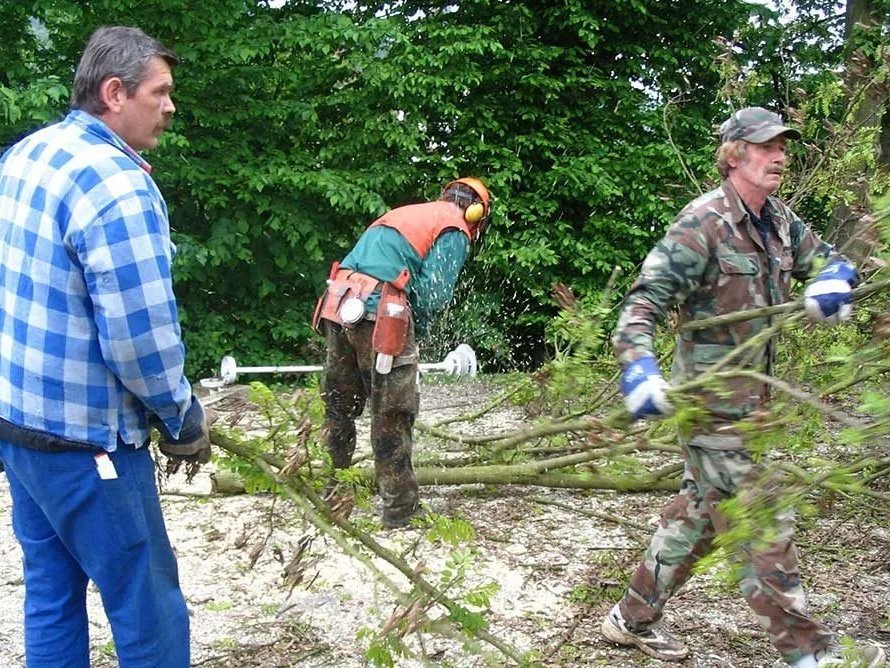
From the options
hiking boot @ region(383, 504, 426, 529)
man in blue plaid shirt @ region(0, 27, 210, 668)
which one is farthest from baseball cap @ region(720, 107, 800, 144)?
hiking boot @ region(383, 504, 426, 529)

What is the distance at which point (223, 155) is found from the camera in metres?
9.04

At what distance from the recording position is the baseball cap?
2.94 metres

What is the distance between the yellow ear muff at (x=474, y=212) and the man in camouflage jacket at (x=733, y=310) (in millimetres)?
1639

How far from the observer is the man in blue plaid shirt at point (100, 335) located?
6.87 feet

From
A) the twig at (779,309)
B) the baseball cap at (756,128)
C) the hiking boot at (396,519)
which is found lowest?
the hiking boot at (396,519)

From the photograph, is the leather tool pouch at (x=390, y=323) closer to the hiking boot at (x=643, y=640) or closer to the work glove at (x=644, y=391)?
the hiking boot at (x=643, y=640)

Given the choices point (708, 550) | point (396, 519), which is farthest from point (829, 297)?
point (396, 519)

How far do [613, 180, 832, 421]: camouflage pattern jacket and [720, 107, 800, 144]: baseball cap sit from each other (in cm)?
16

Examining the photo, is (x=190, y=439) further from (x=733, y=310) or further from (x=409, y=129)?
(x=409, y=129)

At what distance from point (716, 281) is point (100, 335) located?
5.97ft

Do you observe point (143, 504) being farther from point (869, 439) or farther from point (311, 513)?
point (869, 439)

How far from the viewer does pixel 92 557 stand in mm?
2266

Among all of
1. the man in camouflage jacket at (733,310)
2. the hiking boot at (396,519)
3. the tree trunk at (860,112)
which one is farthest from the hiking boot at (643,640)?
the tree trunk at (860,112)

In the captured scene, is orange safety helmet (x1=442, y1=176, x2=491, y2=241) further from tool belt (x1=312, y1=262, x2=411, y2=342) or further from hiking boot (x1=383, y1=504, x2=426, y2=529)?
hiking boot (x1=383, y1=504, x2=426, y2=529)
